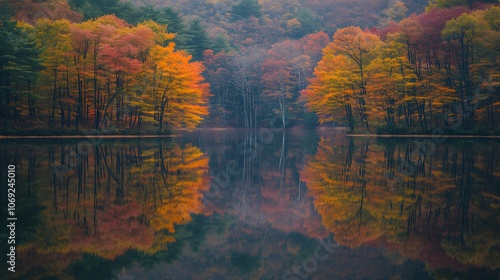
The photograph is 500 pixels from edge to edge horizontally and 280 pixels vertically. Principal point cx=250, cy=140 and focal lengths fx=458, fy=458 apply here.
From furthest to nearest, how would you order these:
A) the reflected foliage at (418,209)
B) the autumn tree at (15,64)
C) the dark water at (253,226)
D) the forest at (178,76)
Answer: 1. the forest at (178,76)
2. the autumn tree at (15,64)
3. the reflected foliage at (418,209)
4. the dark water at (253,226)

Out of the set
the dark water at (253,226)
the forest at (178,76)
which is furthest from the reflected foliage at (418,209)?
the forest at (178,76)

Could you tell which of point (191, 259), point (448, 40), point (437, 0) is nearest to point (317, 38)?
point (437, 0)

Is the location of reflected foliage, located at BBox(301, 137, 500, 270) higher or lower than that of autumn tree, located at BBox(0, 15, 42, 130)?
lower

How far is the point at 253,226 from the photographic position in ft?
28.1

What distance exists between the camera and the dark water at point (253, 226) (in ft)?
21.1

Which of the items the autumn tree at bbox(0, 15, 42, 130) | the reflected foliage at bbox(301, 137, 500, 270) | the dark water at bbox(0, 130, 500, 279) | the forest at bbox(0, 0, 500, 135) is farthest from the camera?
the forest at bbox(0, 0, 500, 135)

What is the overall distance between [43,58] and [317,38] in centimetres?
4872

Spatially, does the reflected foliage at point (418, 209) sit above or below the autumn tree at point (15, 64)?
below

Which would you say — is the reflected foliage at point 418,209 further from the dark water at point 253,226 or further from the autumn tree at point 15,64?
the autumn tree at point 15,64

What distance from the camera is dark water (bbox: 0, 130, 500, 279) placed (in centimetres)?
644

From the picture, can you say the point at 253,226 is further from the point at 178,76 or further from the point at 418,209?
the point at 178,76

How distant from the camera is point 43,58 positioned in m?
35.5

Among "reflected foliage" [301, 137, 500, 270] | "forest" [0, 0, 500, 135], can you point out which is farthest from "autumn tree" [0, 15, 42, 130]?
"reflected foliage" [301, 137, 500, 270]

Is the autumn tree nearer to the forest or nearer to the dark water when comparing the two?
the forest
